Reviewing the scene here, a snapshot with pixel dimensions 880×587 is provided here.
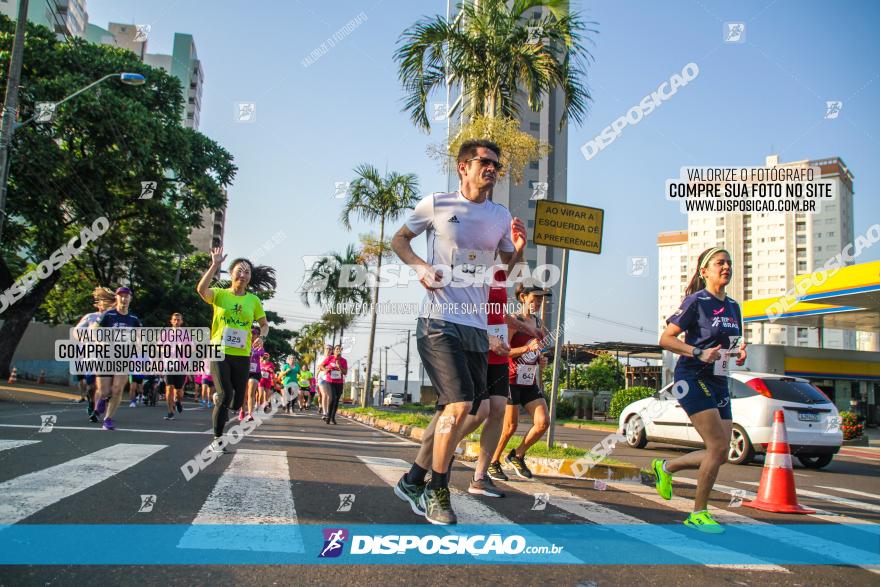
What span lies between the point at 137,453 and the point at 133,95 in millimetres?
21417

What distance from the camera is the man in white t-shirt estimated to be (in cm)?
415

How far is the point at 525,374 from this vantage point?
7109mm

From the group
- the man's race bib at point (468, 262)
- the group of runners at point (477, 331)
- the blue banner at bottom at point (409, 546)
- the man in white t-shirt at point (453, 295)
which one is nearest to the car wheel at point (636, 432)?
the group of runners at point (477, 331)

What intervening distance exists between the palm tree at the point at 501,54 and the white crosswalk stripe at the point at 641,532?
900 centimetres

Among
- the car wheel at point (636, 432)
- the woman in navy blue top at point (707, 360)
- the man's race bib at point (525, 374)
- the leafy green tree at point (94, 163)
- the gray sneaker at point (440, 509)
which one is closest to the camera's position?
the gray sneaker at point (440, 509)

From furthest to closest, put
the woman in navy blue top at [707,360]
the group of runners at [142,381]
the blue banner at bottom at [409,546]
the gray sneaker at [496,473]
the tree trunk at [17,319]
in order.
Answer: the tree trunk at [17,319] → the group of runners at [142,381] → the gray sneaker at [496,473] → the woman in navy blue top at [707,360] → the blue banner at bottom at [409,546]

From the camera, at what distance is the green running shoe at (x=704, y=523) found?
4.57m

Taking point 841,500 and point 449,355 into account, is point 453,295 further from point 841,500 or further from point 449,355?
point 841,500

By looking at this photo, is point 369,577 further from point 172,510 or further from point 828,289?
point 828,289

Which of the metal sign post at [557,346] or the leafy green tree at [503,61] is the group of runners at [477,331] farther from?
the leafy green tree at [503,61]

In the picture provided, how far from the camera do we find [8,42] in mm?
21312

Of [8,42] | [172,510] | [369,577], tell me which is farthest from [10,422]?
[8,42]

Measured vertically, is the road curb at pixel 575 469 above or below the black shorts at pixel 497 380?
below

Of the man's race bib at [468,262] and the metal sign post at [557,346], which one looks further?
the metal sign post at [557,346]
